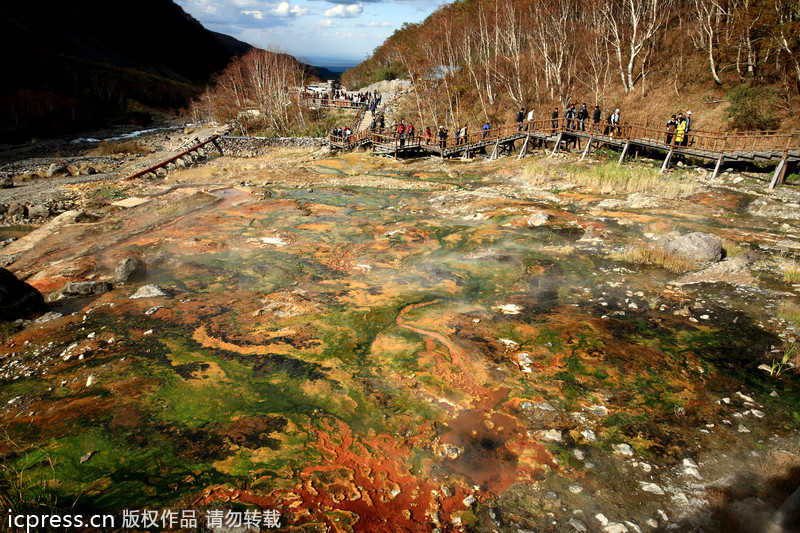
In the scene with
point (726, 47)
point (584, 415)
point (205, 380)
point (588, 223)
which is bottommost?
point (205, 380)

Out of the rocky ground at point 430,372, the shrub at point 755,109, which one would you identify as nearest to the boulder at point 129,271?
the rocky ground at point 430,372

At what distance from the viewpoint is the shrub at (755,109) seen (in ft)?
64.0

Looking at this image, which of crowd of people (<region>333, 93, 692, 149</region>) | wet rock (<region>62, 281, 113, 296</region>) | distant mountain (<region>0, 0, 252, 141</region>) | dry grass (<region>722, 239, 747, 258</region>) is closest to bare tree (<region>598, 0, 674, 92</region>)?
crowd of people (<region>333, 93, 692, 149</region>)

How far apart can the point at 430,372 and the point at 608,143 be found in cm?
2132

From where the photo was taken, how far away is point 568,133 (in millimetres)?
23703

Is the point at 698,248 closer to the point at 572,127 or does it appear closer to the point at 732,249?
the point at 732,249

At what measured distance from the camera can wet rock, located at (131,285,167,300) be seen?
32.7 feet

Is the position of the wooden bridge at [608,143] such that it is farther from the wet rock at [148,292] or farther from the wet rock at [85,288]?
the wet rock at [85,288]

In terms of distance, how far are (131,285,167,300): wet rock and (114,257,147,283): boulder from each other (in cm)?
107

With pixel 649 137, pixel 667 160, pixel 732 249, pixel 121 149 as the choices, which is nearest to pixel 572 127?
pixel 649 137

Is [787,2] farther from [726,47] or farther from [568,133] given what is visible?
[568,133]

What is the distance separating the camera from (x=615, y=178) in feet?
57.9

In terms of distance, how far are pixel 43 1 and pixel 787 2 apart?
98.7 meters

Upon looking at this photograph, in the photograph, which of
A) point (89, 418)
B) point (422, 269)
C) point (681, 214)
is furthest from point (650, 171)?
point (89, 418)
